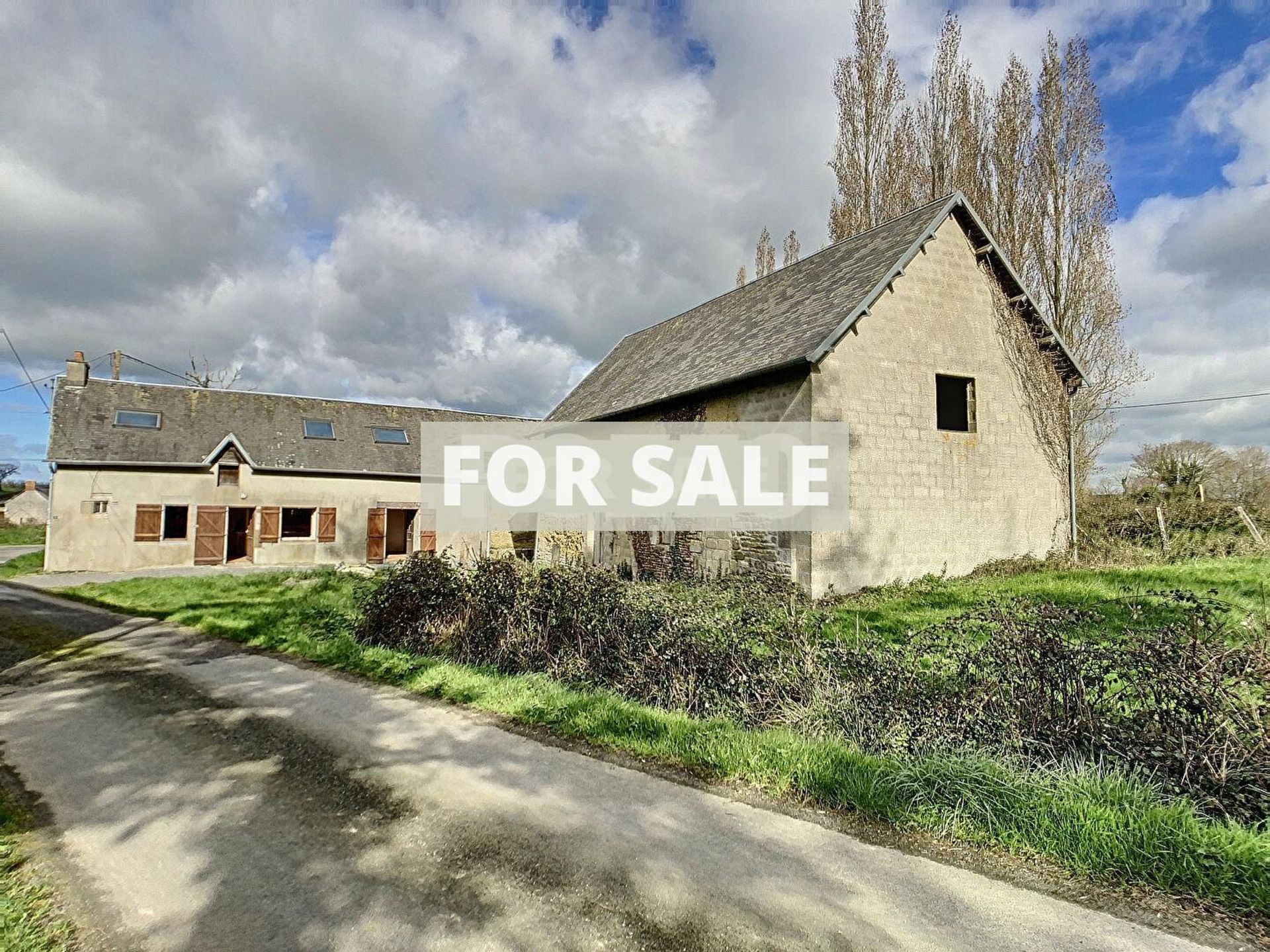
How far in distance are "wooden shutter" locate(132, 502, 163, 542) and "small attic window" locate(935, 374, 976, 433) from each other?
24.2 metres

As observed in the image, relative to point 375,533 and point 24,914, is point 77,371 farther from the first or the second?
point 24,914

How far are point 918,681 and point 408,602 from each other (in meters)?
6.19

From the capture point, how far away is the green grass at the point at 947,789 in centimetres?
321

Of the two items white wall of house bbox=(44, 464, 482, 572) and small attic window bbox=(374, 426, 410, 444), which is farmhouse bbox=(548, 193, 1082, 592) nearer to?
white wall of house bbox=(44, 464, 482, 572)

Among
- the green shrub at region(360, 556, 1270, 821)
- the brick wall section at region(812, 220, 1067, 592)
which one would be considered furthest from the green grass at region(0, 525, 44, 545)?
the brick wall section at region(812, 220, 1067, 592)

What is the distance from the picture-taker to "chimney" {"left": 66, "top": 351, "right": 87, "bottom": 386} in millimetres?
23641

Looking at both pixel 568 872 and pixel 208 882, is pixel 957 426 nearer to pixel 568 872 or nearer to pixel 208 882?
pixel 568 872

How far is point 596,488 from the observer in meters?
17.2

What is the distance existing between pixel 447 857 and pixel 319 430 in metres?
25.9

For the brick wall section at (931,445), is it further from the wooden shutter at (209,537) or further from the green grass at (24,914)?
the wooden shutter at (209,537)

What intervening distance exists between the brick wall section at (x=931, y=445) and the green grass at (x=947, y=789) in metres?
6.22

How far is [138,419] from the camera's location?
23547 mm

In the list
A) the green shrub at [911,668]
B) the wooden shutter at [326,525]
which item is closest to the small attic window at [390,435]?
the wooden shutter at [326,525]

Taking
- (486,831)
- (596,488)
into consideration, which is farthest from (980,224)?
(486,831)
